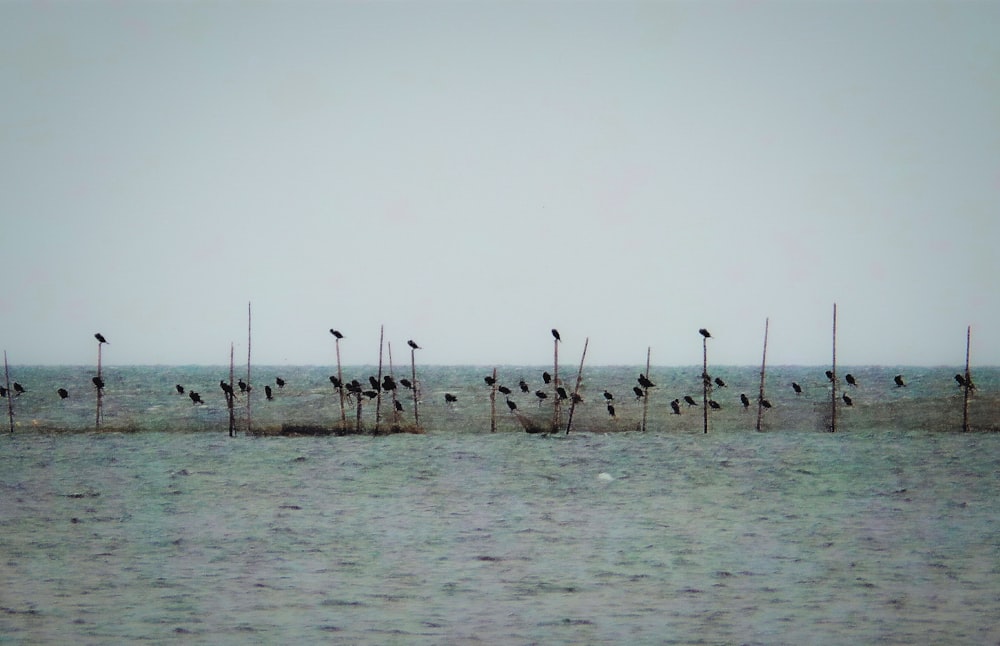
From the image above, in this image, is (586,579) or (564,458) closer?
(586,579)

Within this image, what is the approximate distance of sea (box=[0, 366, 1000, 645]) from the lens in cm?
1067

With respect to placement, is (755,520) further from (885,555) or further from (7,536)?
(7,536)

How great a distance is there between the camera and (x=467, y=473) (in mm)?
24844

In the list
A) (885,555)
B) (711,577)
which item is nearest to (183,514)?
(711,577)

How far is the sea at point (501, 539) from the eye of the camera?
35.0 feet

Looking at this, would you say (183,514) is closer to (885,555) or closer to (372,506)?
(372,506)

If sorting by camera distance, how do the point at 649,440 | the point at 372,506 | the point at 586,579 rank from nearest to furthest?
the point at 586,579
the point at 372,506
the point at 649,440

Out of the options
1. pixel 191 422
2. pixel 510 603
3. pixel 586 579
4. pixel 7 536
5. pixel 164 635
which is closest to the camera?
pixel 164 635

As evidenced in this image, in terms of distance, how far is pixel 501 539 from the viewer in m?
15.8

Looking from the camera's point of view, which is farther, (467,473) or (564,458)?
(564,458)

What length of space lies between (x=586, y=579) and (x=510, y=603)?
1572 mm

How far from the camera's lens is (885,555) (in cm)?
1439

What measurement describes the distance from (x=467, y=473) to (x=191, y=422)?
22.2 metres

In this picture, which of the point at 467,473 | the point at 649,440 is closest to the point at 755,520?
the point at 467,473
